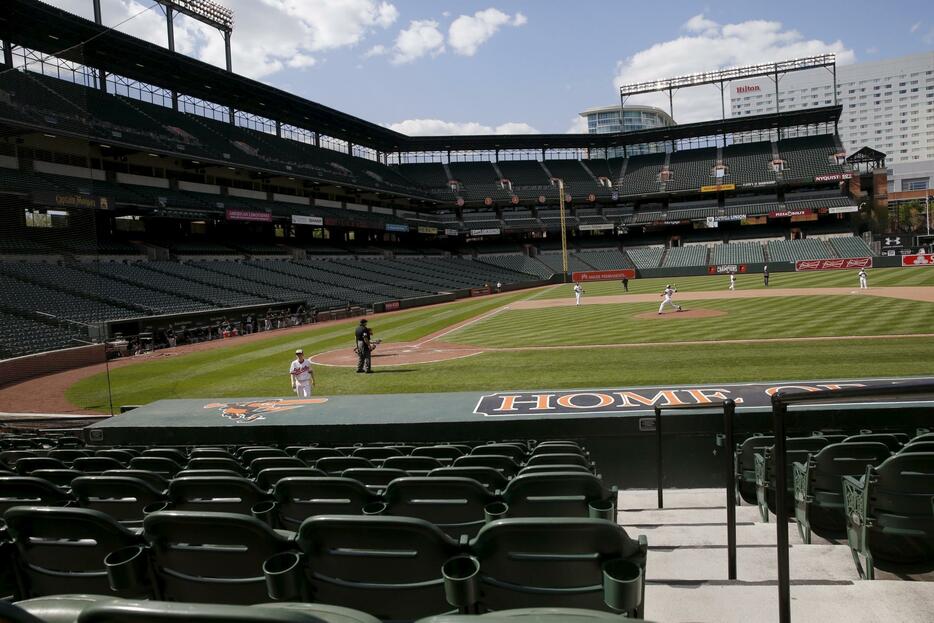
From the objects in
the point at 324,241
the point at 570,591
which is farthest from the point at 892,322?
the point at 324,241

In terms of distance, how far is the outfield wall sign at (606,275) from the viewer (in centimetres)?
7250

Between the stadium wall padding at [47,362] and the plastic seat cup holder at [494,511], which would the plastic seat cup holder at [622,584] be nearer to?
the plastic seat cup holder at [494,511]

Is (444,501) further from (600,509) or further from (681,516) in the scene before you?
(681,516)

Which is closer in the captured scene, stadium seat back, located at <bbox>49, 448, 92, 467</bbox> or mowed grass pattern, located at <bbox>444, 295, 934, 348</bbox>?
stadium seat back, located at <bbox>49, 448, 92, 467</bbox>

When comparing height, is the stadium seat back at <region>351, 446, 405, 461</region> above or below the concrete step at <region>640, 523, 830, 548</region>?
above

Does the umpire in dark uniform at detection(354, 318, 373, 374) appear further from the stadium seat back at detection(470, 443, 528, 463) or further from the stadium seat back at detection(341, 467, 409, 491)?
the stadium seat back at detection(341, 467, 409, 491)

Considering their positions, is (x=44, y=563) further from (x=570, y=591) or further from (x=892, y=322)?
(x=892, y=322)

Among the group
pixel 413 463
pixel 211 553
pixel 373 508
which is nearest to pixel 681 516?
pixel 413 463

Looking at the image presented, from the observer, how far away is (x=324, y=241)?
71625 millimetres

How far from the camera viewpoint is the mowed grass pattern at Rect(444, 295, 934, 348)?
80.9 ft

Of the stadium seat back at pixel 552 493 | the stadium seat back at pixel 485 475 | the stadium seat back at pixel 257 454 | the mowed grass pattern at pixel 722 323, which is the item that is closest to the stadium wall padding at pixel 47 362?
the mowed grass pattern at pixel 722 323

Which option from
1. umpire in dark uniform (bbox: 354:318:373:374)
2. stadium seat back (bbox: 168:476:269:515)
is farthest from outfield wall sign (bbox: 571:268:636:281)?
stadium seat back (bbox: 168:476:269:515)

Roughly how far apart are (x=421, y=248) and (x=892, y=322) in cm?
6705

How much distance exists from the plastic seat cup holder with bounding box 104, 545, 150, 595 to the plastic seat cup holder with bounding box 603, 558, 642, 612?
2.35 meters
